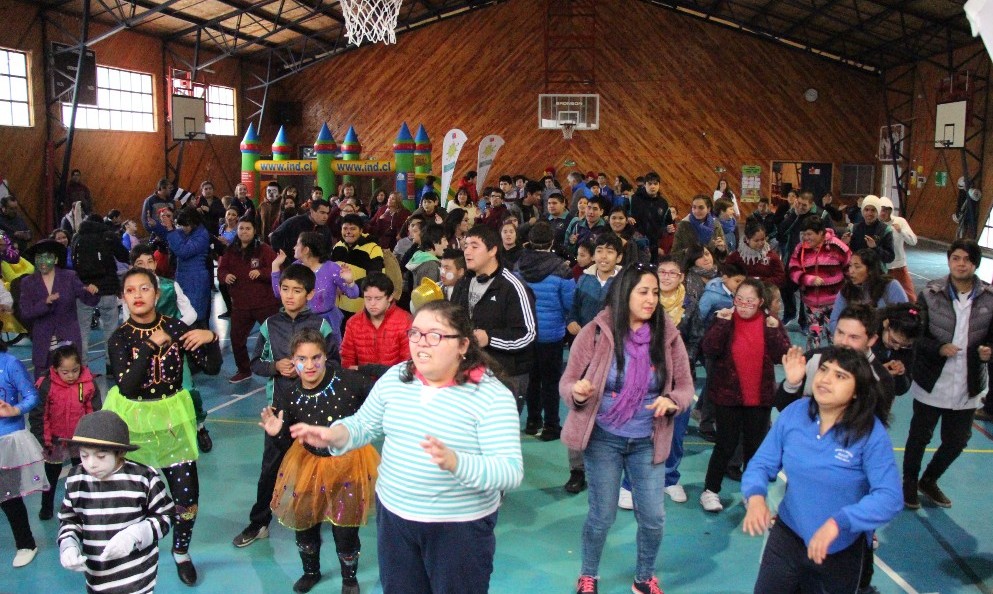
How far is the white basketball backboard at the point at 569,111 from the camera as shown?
23.5m

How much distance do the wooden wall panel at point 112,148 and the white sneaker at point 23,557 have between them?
511 inches


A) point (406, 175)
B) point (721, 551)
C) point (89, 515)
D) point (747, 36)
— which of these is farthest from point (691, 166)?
point (89, 515)

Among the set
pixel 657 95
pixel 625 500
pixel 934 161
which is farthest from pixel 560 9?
pixel 625 500

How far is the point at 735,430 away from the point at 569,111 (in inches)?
756

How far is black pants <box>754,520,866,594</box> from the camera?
3105 mm

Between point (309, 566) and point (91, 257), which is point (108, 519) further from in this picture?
point (91, 257)

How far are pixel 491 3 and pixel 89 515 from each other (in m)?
22.4

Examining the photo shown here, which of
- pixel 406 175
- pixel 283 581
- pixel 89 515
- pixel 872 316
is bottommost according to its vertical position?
pixel 283 581

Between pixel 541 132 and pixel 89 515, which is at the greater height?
pixel 541 132

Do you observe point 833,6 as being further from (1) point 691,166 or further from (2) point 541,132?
(2) point 541,132

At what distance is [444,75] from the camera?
24.1m

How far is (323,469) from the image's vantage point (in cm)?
413

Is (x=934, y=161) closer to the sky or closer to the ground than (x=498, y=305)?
closer to the sky

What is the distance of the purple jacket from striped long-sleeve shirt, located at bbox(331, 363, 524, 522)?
4.68 m
